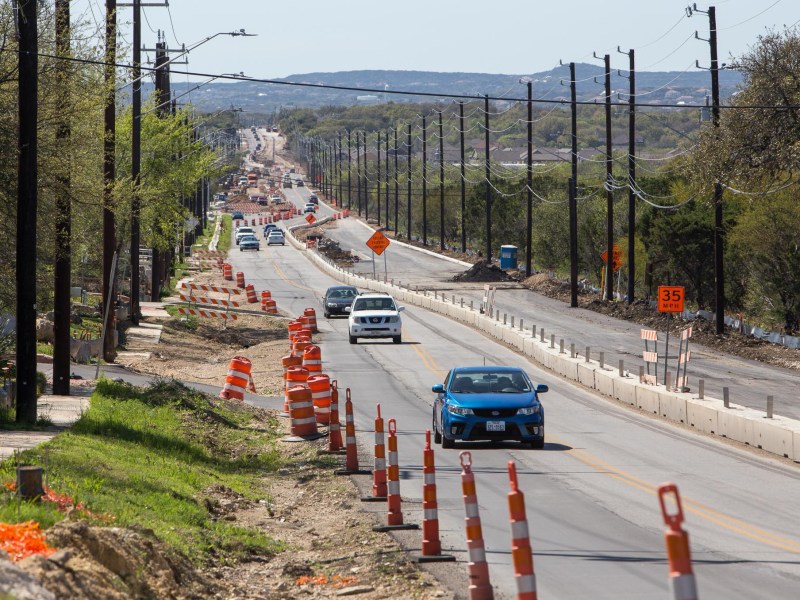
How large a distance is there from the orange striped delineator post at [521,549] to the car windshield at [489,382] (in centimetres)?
1454

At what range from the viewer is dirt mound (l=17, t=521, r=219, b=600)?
8.70 m

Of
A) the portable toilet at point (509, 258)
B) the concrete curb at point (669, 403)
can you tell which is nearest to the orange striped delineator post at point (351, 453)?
the concrete curb at point (669, 403)

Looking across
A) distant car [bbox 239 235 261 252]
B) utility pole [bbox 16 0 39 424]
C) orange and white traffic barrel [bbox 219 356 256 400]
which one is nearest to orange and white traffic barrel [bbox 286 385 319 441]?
utility pole [bbox 16 0 39 424]

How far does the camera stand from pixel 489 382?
23.8m

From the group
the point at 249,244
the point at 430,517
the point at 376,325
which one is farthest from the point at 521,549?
the point at 249,244

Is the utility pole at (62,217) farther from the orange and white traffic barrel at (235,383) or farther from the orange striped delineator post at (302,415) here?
the orange striped delineator post at (302,415)

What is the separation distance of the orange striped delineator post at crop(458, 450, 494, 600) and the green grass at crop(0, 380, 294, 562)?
3168 mm

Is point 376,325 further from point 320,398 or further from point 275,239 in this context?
point 275,239

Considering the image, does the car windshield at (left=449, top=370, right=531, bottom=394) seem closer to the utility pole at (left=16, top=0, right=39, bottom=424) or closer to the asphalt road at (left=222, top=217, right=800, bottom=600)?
the asphalt road at (left=222, top=217, right=800, bottom=600)

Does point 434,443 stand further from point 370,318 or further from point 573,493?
point 370,318

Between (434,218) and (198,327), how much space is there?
3854 inches

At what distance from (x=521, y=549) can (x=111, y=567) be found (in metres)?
3.10

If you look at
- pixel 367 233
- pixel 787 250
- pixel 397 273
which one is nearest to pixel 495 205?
pixel 397 273

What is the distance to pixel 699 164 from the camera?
154ft
